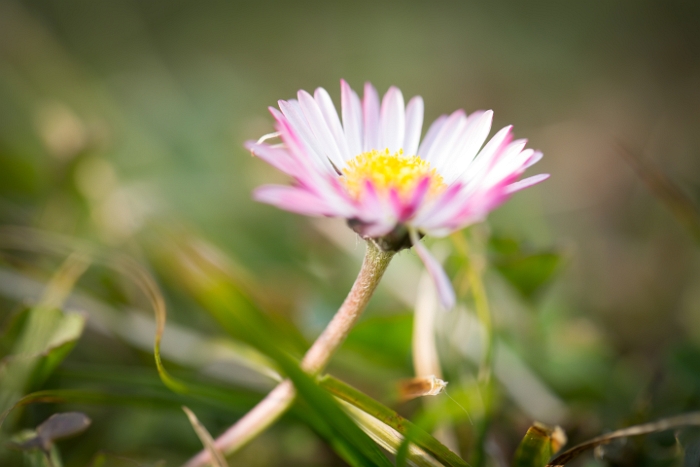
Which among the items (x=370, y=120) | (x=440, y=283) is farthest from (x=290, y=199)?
(x=370, y=120)

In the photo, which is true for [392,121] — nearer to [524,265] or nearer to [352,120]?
[352,120]

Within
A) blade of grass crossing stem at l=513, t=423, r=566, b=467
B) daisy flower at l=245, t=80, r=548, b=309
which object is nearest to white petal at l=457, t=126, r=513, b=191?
daisy flower at l=245, t=80, r=548, b=309

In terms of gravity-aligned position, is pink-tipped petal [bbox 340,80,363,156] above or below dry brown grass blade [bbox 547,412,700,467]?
above

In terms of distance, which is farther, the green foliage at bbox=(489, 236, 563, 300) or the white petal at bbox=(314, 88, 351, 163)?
the green foliage at bbox=(489, 236, 563, 300)

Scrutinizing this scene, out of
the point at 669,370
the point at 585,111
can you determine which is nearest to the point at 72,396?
the point at 669,370

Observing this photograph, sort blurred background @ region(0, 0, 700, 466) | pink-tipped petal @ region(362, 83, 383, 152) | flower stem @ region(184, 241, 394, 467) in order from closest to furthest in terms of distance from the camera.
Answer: flower stem @ region(184, 241, 394, 467) → pink-tipped petal @ region(362, 83, 383, 152) → blurred background @ region(0, 0, 700, 466)

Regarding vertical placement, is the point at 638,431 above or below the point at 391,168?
below

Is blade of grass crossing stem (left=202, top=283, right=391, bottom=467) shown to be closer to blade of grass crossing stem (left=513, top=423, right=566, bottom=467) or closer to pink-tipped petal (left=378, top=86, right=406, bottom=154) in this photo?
blade of grass crossing stem (left=513, top=423, right=566, bottom=467)
